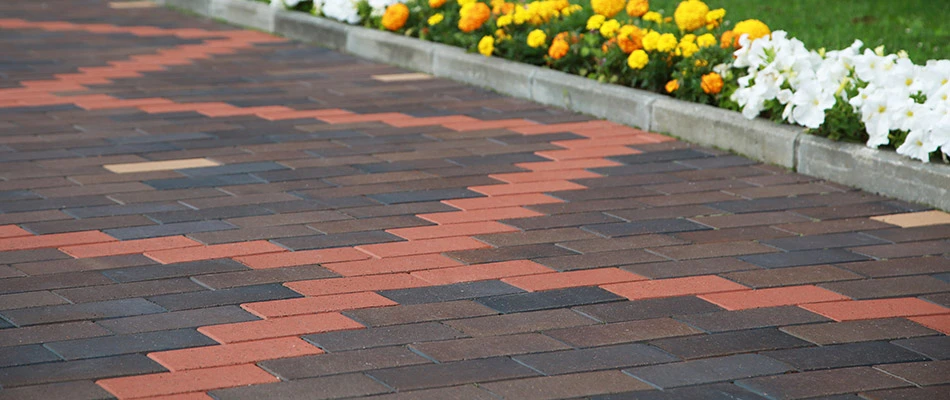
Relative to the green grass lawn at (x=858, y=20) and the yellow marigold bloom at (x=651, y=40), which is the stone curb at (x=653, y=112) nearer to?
the yellow marigold bloom at (x=651, y=40)

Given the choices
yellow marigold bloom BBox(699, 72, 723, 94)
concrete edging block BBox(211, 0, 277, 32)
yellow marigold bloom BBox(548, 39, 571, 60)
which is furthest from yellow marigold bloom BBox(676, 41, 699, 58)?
concrete edging block BBox(211, 0, 277, 32)

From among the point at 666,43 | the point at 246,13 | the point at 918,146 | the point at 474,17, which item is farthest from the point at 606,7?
the point at 246,13

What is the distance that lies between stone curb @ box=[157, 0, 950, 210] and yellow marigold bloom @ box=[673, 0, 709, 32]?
0.45 m

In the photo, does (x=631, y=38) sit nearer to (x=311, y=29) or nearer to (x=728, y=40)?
(x=728, y=40)

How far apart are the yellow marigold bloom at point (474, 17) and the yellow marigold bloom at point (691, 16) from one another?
1500mm

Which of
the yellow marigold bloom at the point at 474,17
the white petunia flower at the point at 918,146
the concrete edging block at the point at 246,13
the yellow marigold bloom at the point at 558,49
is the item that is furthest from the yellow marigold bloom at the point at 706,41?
the concrete edging block at the point at 246,13

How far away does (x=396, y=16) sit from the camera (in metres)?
8.49

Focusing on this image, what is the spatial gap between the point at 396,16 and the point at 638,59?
95.9 inches

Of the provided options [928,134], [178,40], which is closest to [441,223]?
[928,134]

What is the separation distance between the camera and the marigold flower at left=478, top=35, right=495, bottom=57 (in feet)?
25.0

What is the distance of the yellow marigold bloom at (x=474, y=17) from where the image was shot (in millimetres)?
7773

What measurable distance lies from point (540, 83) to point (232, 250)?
311 centimetres

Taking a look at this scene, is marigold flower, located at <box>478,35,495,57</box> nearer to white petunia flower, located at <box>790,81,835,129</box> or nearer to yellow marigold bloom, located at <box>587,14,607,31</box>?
yellow marigold bloom, located at <box>587,14,607,31</box>

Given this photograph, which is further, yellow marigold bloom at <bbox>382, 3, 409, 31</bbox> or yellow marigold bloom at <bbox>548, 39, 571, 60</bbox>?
yellow marigold bloom at <bbox>382, 3, 409, 31</bbox>
